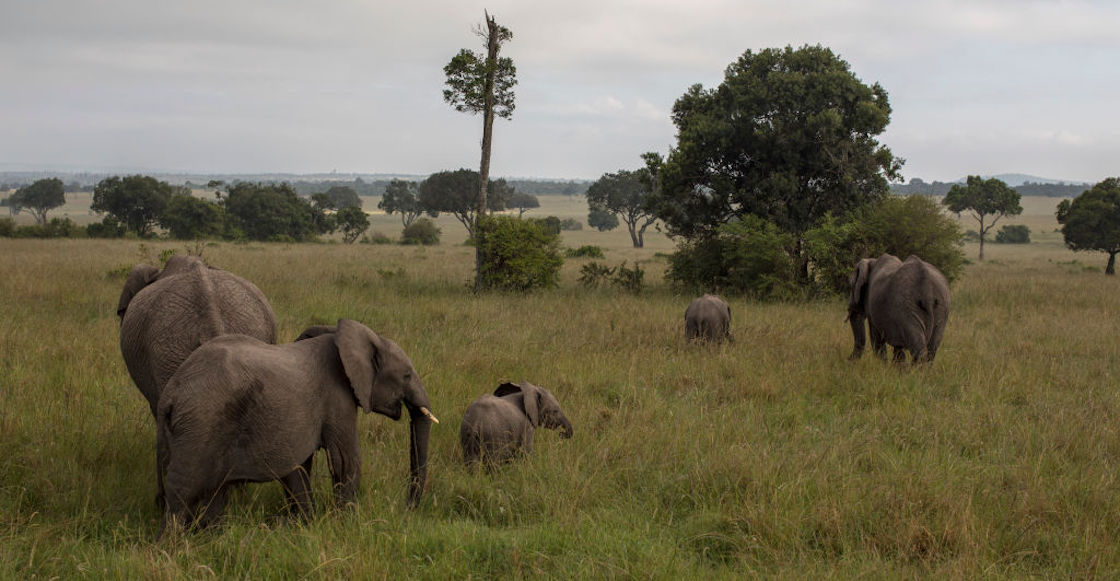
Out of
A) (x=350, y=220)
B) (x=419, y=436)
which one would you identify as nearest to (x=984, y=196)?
(x=350, y=220)

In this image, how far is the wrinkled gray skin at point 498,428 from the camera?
19.1 feet

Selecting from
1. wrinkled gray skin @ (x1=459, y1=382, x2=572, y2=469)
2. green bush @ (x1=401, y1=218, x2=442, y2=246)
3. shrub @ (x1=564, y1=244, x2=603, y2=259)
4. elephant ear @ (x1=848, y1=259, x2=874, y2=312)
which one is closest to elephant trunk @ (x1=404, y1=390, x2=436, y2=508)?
wrinkled gray skin @ (x1=459, y1=382, x2=572, y2=469)

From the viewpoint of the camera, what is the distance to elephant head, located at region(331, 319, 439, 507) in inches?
172

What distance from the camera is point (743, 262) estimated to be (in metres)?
18.7

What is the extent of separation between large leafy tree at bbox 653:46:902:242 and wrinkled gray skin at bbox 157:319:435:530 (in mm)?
15893

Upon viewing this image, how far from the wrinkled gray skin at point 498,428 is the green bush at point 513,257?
12.0 meters

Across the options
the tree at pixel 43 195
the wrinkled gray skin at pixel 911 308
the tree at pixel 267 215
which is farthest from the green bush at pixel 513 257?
the tree at pixel 43 195

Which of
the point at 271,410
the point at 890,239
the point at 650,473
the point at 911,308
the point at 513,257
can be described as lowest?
the point at 650,473

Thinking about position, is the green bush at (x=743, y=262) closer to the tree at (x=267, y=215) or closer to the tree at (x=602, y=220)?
the tree at (x=267, y=215)

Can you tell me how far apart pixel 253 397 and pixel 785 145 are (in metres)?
17.1

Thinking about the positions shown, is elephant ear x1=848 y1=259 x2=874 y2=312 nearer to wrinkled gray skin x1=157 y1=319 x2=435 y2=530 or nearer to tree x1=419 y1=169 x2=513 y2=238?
wrinkled gray skin x1=157 y1=319 x2=435 y2=530

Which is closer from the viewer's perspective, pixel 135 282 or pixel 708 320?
pixel 135 282

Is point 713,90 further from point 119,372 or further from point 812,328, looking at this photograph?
point 119,372

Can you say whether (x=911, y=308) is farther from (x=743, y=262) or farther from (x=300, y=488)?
(x=743, y=262)
